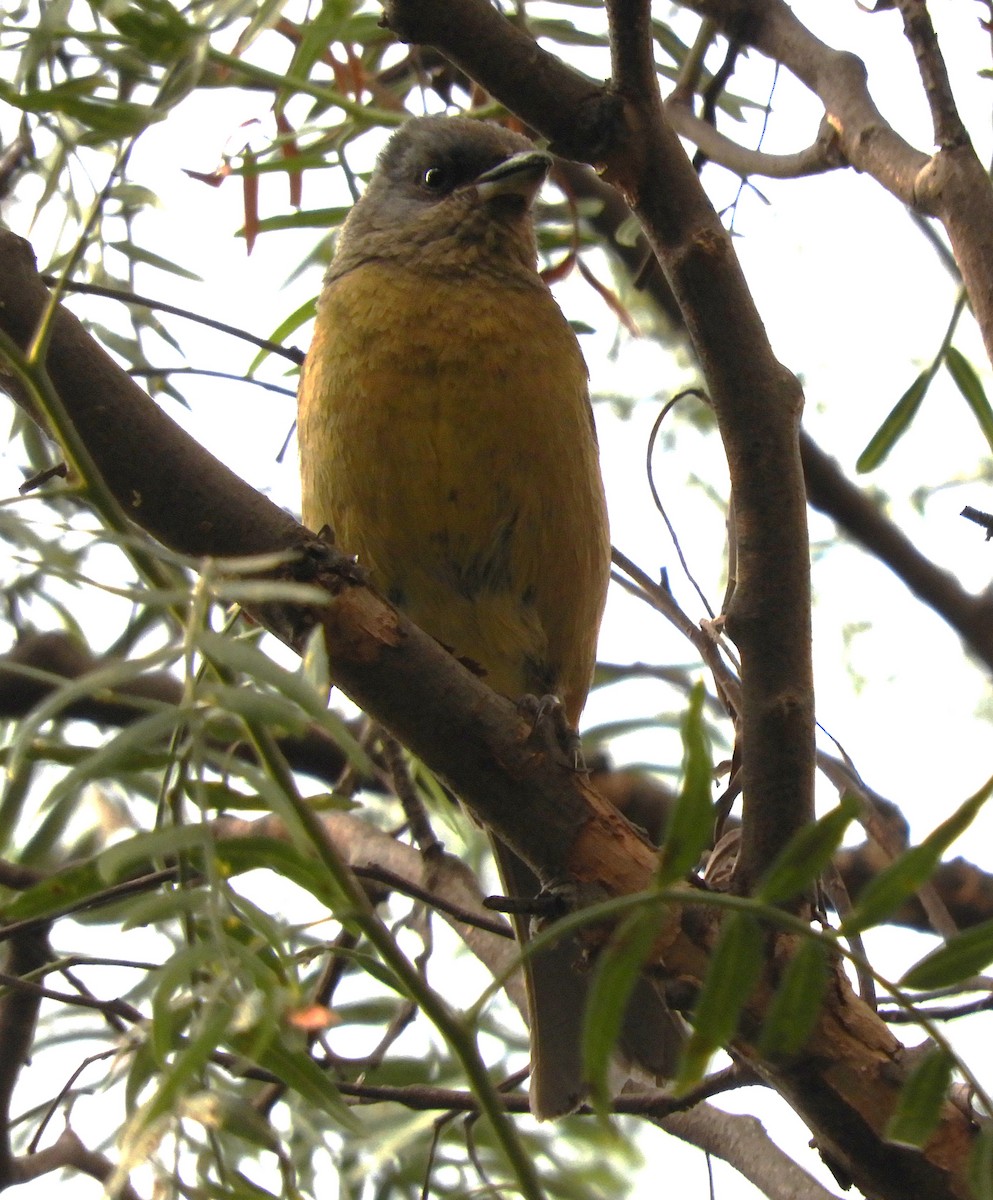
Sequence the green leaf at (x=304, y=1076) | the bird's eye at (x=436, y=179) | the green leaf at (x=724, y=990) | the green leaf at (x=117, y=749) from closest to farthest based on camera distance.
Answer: the green leaf at (x=117, y=749), the green leaf at (x=724, y=990), the green leaf at (x=304, y=1076), the bird's eye at (x=436, y=179)

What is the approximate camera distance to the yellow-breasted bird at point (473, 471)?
11.9ft

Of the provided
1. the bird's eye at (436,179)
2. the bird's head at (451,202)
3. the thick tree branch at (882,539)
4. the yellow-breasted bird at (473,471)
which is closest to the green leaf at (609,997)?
the yellow-breasted bird at (473,471)

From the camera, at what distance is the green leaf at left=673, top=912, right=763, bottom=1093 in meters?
1.54

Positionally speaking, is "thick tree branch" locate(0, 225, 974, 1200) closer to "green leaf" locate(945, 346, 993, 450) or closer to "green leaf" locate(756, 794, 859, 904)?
"green leaf" locate(756, 794, 859, 904)

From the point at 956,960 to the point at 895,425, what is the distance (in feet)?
4.77

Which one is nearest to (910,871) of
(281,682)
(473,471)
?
(281,682)

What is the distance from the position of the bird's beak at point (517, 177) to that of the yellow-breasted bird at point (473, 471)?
0.39 m

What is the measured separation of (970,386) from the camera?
2.61 metres

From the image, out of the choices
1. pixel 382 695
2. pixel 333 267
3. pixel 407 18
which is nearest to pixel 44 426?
pixel 382 695

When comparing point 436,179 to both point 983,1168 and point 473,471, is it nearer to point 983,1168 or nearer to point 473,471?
point 473,471

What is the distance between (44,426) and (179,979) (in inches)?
48.5

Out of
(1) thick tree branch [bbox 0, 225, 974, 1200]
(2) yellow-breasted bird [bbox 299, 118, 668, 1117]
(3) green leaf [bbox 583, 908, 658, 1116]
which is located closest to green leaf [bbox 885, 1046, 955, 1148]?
(3) green leaf [bbox 583, 908, 658, 1116]

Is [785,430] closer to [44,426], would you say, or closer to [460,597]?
[44,426]

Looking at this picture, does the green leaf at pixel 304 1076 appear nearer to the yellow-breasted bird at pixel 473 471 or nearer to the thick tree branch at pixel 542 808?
the thick tree branch at pixel 542 808
